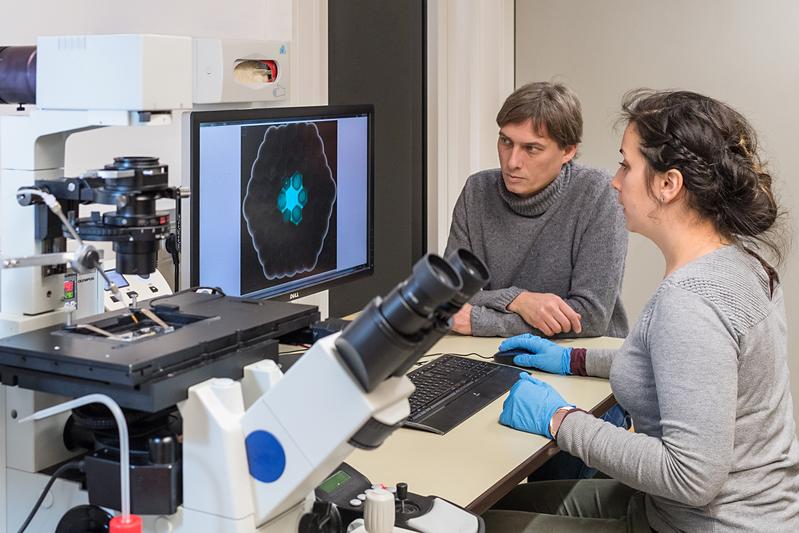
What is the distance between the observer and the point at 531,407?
1637mm

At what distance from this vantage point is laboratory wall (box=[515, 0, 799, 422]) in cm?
334

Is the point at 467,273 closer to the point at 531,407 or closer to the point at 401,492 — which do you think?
the point at 401,492

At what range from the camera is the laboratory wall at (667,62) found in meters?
3.34

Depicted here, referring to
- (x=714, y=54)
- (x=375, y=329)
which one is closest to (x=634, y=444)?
(x=375, y=329)

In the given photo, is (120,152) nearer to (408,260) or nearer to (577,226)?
(577,226)

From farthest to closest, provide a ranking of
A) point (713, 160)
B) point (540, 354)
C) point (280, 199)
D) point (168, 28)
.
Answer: point (168, 28) → point (540, 354) → point (280, 199) → point (713, 160)

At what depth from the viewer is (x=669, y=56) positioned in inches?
137

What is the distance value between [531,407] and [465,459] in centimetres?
18

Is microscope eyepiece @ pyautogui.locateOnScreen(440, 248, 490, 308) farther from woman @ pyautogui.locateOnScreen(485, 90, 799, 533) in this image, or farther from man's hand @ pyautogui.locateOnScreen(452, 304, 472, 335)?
man's hand @ pyautogui.locateOnScreen(452, 304, 472, 335)

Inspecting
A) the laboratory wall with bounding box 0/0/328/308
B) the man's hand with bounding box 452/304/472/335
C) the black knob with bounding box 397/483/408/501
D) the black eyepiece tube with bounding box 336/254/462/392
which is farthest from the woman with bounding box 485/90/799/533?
the laboratory wall with bounding box 0/0/328/308

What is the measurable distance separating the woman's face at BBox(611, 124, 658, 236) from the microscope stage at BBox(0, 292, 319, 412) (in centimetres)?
63

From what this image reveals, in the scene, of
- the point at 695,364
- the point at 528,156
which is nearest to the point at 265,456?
the point at 695,364

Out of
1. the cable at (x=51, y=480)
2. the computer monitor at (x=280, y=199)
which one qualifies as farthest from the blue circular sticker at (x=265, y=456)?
the computer monitor at (x=280, y=199)

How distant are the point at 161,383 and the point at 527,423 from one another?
0.78 meters
